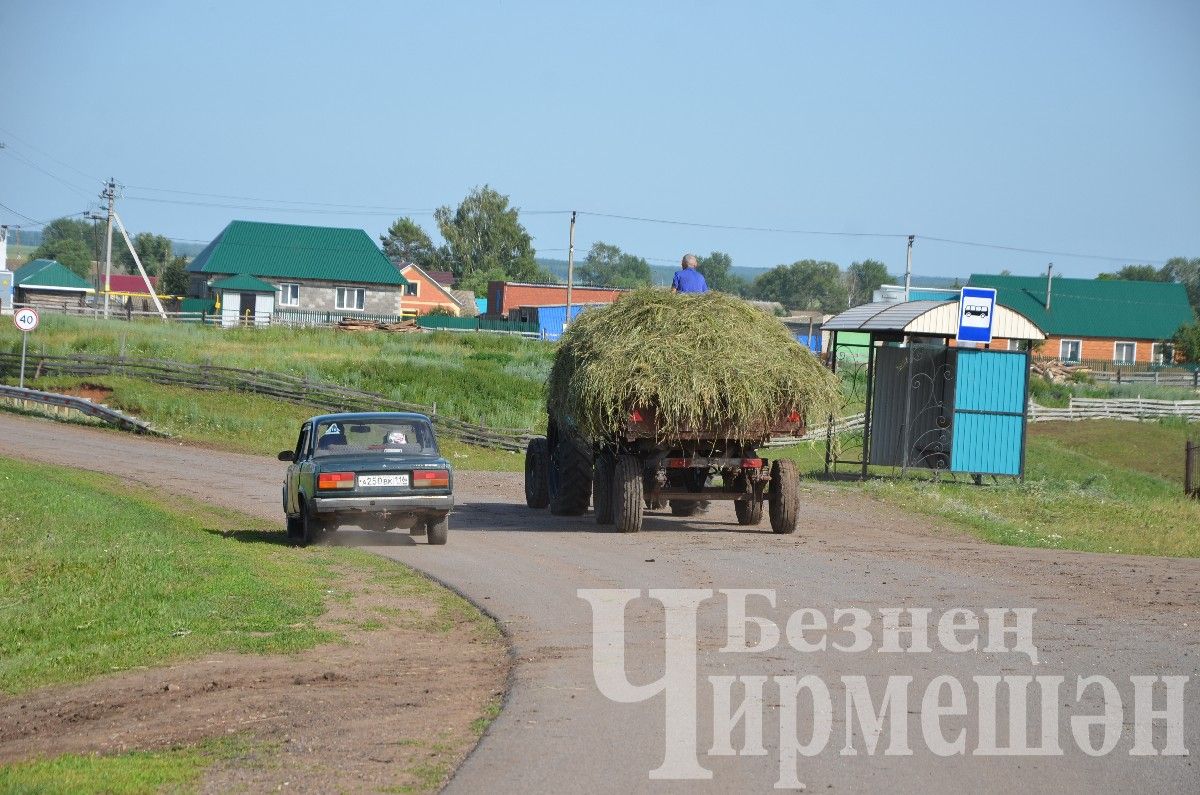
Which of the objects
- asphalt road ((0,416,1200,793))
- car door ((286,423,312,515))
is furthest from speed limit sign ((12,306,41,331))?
car door ((286,423,312,515))

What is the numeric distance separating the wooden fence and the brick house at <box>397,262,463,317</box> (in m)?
56.6

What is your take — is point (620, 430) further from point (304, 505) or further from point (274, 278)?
point (274, 278)

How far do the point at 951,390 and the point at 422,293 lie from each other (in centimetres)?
7760

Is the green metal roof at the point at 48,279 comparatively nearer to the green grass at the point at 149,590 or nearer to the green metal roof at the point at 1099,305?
the green metal roof at the point at 1099,305

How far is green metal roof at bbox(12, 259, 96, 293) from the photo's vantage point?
3561 inches

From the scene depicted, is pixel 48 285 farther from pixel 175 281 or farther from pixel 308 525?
pixel 308 525

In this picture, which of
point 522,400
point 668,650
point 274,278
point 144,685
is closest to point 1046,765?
point 668,650

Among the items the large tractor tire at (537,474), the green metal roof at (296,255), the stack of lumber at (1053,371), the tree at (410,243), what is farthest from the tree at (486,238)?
the large tractor tire at (537,474)

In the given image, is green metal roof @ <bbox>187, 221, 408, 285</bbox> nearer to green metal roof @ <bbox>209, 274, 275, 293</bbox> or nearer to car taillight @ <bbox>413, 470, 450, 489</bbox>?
green metal roof @ <bbox>209, 274, 275, 293</bbox>

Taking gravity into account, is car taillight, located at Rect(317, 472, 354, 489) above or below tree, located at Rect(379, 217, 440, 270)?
below

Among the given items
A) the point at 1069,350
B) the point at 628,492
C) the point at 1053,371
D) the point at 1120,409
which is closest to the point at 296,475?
the point at 628,492

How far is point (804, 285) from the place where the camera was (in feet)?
511

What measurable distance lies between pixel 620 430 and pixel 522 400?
25877 millimetres

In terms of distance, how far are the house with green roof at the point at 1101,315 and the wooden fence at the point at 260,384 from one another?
57197 mm
